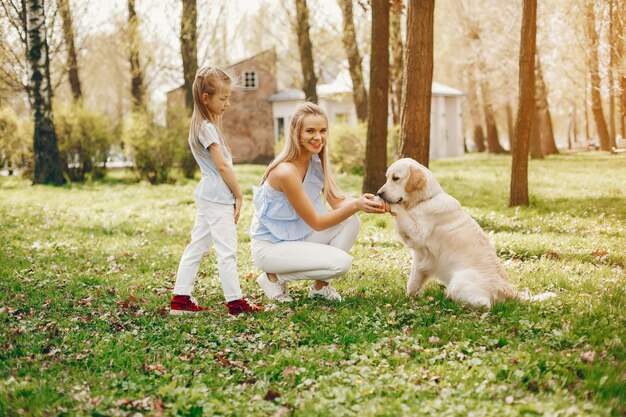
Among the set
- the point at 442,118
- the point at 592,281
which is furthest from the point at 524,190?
the point at 442,118

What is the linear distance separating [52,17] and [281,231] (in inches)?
753

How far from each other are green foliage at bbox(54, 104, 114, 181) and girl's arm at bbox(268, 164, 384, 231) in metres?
16.5

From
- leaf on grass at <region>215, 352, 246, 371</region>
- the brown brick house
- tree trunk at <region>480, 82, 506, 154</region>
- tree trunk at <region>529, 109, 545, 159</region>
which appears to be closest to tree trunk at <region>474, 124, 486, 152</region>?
tree trunk at <region>480, 82, 506, 154</region>

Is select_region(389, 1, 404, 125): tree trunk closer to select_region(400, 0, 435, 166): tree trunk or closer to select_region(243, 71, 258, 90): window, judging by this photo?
select_region(400, 0, 435, 166): tree trunk

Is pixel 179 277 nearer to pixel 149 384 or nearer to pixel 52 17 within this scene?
pixel 149 384

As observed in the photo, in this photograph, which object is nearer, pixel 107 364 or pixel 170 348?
pixel 107 364

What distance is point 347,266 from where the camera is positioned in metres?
5.42

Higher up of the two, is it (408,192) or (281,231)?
(408,192)

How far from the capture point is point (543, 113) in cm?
3039

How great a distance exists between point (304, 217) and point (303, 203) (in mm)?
138

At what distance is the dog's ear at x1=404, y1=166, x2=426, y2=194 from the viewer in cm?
530

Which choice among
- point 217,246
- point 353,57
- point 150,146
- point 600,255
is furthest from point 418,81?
point 353,57

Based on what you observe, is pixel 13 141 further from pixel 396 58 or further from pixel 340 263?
pixel 340 263

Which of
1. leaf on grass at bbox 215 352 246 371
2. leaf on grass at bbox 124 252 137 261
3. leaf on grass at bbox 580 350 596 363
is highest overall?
leaf on grass at bbox 124 252 137 261
